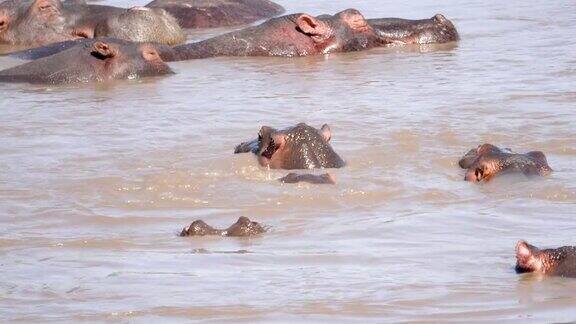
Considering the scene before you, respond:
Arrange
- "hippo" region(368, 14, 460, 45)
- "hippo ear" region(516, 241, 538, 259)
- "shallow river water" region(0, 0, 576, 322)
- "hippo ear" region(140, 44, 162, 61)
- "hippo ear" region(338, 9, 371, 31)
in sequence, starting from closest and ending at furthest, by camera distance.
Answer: "shallow river water" region(0, 0, 576, 322) < "hippo ear" region(516, 241, 538, 259) < "hippo ear" region(140, 44, 162, 61) < "hippo ear" region(338, 9, 371, 31) < "hippo" region(368, 14, 460, 45)

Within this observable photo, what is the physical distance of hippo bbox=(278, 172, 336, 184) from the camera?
7.12 metres

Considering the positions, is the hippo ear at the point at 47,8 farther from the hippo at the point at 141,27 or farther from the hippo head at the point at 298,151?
the hippo head at the point at 298,151

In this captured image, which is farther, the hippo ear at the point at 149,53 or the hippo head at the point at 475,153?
the hippo ear at the point at 149,53

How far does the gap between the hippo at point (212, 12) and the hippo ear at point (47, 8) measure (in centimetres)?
169

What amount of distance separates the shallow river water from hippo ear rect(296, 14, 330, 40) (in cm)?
43

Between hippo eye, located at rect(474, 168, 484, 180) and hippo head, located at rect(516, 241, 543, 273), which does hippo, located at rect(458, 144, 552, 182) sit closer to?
hippo eye, located at rect(474, 168, 484, 180)

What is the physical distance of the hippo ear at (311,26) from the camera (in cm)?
1245

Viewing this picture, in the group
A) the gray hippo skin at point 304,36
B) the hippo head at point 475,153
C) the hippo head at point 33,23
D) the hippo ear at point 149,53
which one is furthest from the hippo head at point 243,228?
the hippo head at point 33,23

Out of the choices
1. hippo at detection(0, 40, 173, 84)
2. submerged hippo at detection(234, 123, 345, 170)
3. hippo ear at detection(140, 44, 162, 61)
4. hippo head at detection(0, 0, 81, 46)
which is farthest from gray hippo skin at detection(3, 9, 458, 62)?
submerged hippo at detection(234, 123, 345, 170)

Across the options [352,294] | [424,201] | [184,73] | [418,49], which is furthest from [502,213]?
[418,49]

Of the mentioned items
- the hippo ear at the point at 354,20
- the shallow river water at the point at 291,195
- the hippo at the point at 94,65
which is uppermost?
the hippo ear at the point at 354,20

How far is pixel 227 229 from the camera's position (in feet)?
20.0

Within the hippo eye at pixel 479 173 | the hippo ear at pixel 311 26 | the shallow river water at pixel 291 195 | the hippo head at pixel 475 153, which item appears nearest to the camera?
the shallow river water at pixel 291 195

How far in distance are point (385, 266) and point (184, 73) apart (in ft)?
20.4
